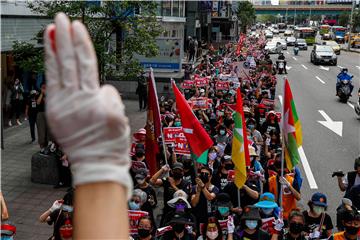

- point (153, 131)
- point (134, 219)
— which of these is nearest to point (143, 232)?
point (134, 219)

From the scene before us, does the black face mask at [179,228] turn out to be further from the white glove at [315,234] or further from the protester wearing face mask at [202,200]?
the white glove at [315,234]

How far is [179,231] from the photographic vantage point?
5902 millimetres

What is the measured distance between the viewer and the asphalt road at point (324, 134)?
38.3 ft

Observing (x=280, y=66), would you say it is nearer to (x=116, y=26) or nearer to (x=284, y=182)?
(x=116, y=26)

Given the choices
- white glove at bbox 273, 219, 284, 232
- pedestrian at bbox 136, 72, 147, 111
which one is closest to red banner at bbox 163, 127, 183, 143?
white glove at bbox 273, 219, 284, 232

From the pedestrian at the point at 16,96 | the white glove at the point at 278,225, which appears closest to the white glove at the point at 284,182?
the white glove at the point at 278,225

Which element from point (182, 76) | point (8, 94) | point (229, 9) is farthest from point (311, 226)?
point (229, 9)

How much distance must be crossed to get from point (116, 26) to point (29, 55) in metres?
2.29

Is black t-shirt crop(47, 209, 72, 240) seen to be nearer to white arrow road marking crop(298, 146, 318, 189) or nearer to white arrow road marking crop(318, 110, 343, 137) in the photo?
white arrow road marking crop(298, 146, 318, 189)

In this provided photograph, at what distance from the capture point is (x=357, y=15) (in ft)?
232

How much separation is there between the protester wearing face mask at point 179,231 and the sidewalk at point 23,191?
297 cm

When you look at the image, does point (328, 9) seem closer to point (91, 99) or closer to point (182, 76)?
point (182, 76)

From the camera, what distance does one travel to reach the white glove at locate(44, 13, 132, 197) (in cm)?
195

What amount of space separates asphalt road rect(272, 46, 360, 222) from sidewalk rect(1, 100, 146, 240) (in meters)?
4.99
